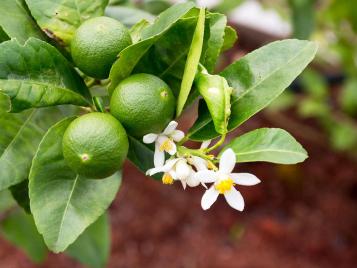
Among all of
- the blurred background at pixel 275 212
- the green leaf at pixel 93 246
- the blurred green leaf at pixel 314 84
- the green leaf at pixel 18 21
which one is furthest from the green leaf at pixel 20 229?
the blurred green leaf at pixel 314 84

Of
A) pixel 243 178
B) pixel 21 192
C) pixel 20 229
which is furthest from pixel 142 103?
pixel 20 229

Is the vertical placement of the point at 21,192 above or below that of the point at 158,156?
below

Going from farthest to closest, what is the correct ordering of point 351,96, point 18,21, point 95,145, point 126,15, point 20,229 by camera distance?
1. point 351,96
2. point 20,229
3. point 126,15
4. point 18,21
5. point 95,145

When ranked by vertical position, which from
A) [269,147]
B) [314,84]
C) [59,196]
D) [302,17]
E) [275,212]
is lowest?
[275,212]

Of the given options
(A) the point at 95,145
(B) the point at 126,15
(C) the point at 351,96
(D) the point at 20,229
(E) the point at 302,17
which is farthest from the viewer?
(C) the point at 351,96

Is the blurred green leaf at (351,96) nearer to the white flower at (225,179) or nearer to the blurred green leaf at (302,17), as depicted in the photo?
the blurred green leaf at (302,17)

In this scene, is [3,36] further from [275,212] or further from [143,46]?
[275,212]

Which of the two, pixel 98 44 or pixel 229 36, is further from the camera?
pixel 229 36
